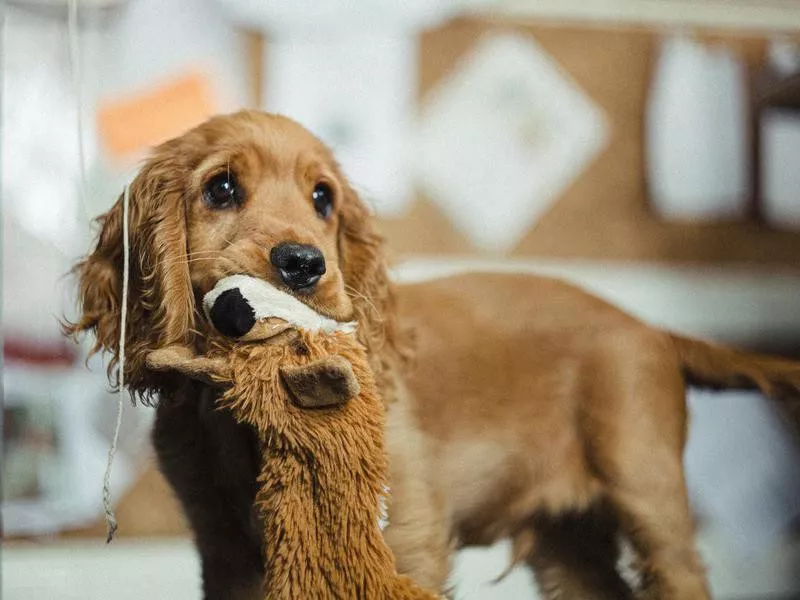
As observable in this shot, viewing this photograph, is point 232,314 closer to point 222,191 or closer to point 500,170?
point 222,191

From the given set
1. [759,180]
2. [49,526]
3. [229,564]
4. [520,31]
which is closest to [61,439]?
[49,526]

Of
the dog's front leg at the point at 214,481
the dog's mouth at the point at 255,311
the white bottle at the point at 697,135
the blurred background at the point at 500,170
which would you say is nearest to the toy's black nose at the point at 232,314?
the dog's mouth at the point at 255,311

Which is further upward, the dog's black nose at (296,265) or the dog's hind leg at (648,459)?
the dog's black nose at (296,265)

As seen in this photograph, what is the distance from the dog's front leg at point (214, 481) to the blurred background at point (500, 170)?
464mm

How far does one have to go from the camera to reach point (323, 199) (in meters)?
0.72

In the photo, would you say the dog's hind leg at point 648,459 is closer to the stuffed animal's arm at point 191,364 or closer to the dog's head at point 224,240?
the dog's head at point 224,240

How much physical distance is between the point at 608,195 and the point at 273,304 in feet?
2.71

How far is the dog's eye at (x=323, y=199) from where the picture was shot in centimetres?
71

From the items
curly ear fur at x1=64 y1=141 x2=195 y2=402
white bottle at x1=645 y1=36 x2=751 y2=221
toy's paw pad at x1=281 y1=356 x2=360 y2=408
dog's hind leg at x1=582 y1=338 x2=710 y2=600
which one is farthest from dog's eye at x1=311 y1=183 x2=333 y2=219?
white bottle at x1=645 y1=36 x2=751 y2=221

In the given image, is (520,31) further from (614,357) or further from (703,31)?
(614,357)

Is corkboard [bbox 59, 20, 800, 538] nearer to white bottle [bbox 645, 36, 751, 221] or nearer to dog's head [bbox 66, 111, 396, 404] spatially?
white bottle [bbox 645, 36, 751, 221]

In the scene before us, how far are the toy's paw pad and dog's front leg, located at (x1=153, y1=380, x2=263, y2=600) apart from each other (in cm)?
12

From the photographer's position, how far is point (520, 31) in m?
1.27

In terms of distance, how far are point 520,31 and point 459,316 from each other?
1.84 feet
